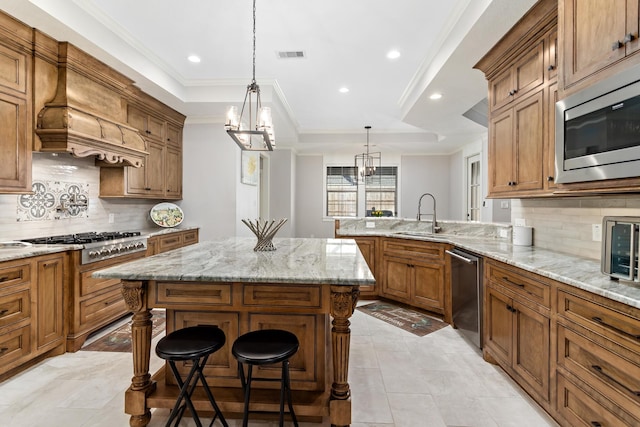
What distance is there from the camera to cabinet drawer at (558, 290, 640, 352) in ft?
4.17

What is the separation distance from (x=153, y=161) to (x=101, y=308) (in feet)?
6.86

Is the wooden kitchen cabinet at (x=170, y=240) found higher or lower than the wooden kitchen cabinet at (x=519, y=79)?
lower

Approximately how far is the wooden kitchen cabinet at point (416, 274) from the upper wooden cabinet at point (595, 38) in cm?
195

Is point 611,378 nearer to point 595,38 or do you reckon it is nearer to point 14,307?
point 595,38

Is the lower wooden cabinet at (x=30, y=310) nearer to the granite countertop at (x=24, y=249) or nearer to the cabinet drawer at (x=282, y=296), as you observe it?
the granite countertop at (x=24, y=249)

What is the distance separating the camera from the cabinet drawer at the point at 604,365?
1276 millimetres

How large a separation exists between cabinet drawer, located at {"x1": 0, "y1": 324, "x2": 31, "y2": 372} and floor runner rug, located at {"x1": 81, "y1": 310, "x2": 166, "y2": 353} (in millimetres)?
471

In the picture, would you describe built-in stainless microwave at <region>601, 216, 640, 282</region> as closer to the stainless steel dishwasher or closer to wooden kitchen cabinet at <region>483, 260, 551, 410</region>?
wooden kitchen cabinet at <region>483, 260, 551, 410</region>

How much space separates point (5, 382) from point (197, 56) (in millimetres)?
3286

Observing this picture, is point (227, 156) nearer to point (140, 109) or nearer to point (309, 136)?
point (140, 109)

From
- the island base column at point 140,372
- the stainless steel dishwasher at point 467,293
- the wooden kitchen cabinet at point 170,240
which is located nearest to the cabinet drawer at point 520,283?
the stainless steel dishwasher at point 467,293

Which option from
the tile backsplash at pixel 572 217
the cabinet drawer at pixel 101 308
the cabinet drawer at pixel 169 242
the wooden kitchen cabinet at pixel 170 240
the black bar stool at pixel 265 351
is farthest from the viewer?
the cabinet drawer at pixel 169 242

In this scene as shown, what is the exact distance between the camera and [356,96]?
15.3 ft

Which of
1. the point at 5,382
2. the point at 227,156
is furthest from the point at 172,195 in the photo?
the point at 5,382
